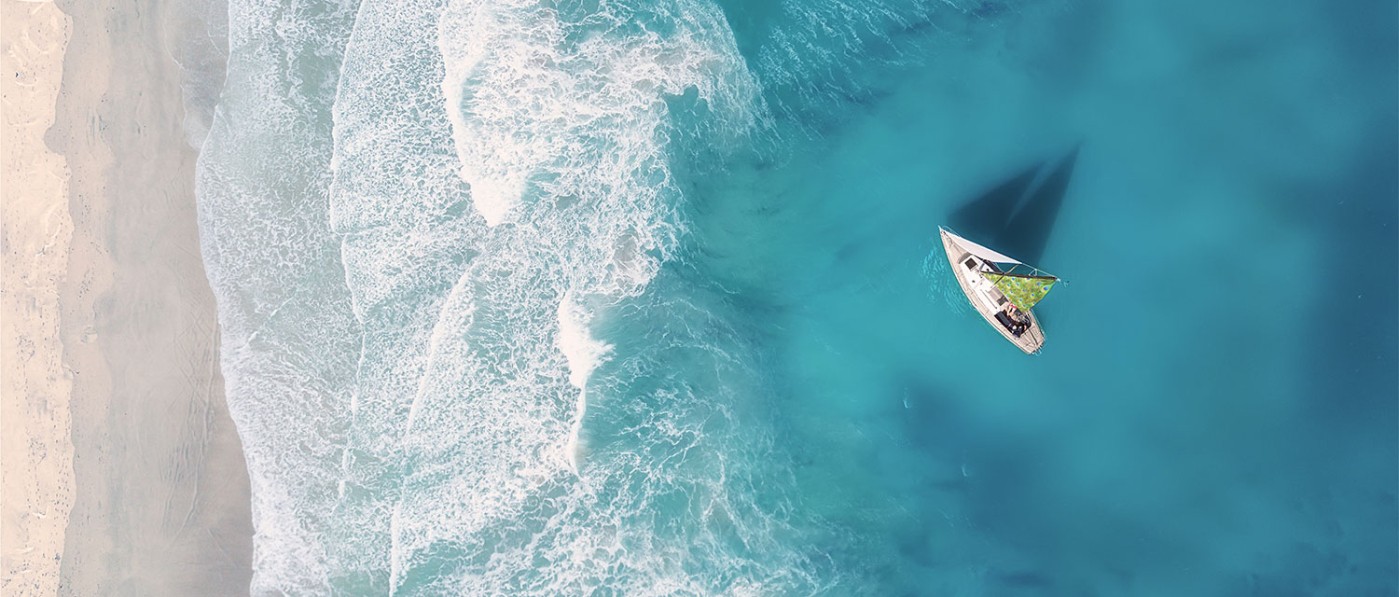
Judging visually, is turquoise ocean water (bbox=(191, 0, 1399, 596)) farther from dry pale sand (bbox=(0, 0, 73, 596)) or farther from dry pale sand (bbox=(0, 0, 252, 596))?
dry pale sand (bbox=(0, 0, 73, 596))

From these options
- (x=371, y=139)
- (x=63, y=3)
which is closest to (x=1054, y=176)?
(x=371, y=139)

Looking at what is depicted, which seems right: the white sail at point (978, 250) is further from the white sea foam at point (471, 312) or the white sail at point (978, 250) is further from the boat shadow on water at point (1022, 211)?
the white sea foam at point (471, 312)

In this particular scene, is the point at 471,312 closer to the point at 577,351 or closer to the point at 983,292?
the point at 577,351

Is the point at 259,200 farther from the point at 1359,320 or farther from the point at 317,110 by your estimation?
the point at 1359,320

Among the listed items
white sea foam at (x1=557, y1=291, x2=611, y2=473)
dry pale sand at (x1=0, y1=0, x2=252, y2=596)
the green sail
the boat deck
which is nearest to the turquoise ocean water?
white sea foam at (x1=557, y1=291, x2=611, y2=473)

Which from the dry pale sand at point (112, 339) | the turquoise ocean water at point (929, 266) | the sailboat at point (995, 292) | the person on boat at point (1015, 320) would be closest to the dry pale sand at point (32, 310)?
the dry pale sand at point (112, 339)

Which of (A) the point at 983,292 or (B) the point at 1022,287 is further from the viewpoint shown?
(A) the point at 983,292

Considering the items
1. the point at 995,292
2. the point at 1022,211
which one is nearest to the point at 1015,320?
the point at 995,292
